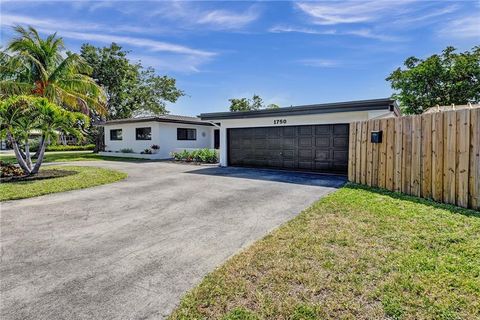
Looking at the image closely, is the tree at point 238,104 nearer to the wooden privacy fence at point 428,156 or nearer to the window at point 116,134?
the window at point 116,134

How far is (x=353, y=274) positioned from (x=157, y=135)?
18905mm

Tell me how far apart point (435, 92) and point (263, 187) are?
20094mm

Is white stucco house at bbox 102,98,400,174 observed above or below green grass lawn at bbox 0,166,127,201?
above

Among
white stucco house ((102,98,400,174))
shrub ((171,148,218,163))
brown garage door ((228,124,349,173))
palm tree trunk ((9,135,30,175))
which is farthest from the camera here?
shrub ((171,148,218,163))

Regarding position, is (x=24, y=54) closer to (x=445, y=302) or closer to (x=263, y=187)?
(x=263, y=187)

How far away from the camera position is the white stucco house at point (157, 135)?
2028cm

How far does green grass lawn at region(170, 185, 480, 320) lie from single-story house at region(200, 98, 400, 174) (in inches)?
250

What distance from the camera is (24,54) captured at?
47.5 ft

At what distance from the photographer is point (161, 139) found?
20.3 meters

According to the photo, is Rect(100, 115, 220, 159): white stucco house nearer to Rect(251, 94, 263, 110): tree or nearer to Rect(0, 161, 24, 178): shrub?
Rect(0, 161, 24, 178): shrub

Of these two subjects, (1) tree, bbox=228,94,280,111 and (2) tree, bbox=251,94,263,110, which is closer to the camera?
(1) tree, bbox=228,94,280,111

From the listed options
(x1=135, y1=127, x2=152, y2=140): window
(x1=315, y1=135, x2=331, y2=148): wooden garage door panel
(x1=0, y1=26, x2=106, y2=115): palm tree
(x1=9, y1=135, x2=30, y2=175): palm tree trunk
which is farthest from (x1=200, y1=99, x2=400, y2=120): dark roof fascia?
(x1=0, y1=26, x2=106, y2=115): palm tree

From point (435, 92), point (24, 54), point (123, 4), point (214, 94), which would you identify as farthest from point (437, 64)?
point (24, 54)

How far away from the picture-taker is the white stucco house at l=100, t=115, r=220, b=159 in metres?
20.3
